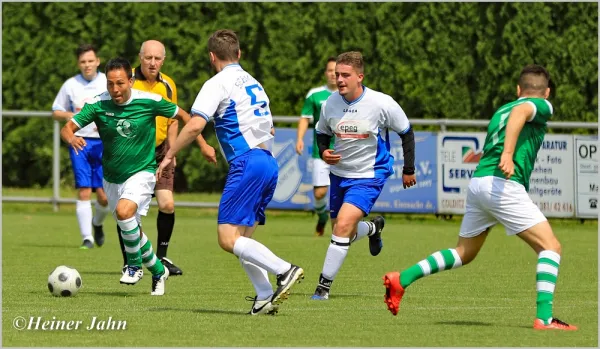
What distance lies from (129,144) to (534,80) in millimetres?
3758

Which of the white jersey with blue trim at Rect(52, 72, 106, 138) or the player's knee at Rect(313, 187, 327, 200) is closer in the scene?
the white jersey with blue trim at Rect(52, 72, 106, 138)

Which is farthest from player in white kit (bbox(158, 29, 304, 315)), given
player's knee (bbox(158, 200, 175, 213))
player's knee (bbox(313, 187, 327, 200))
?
player's knee (bbox(313, 187, 327, 200))

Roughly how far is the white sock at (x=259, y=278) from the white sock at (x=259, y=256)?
57 mm

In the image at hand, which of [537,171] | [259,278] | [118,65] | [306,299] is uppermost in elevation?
[118,65]

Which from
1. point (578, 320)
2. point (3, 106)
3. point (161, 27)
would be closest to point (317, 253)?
point (578, 320)

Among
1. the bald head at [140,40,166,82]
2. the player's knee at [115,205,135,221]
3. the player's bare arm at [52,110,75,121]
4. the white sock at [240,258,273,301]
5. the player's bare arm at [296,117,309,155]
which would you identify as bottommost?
the white sock at [240,258,273,301]

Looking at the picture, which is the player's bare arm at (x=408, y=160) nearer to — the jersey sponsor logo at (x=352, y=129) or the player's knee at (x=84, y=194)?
the jersey sponsor logo at (x=352, y=129)

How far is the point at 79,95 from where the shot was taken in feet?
49.6

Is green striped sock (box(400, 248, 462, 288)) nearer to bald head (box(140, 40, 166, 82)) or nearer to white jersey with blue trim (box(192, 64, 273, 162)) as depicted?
white jersey with blue trim (box(192, 64, 273, 162))

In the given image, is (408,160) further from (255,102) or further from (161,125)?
(161,125)

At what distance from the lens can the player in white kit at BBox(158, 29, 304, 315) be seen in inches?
360

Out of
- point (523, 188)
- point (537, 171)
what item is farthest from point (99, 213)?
point (523, 188)

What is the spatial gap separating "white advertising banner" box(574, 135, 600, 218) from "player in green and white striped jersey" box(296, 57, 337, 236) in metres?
4.23

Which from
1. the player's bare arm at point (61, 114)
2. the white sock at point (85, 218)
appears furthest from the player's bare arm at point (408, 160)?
the white sock at point (85, 218)
